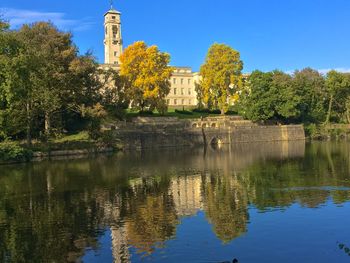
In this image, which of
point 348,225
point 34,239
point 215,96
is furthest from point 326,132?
point 34,239

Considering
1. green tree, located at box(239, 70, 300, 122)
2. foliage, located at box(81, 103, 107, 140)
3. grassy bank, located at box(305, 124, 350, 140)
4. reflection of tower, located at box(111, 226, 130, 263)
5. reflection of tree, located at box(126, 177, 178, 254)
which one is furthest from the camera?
grassy bank, located at box(305, 124, 350, 140)

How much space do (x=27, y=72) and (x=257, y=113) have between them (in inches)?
1756

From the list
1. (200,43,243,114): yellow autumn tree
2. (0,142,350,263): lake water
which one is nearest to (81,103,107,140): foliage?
(0,142,350,263): lake water

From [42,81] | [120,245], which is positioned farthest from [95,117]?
[120,245]

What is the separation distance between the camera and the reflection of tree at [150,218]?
16.3 metres

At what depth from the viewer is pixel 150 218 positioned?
64.7 ft

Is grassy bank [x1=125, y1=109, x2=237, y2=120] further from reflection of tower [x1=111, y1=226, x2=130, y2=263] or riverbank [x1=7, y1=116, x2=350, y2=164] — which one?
reflection of tower [x1=111, y1=226, x2=130, y2=263]

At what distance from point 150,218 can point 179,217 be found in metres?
1.28

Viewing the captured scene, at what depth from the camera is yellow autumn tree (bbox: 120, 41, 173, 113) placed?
73125mm

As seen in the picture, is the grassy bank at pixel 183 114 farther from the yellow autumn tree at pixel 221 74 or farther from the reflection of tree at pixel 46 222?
the reflection of tree at pixel 46 222

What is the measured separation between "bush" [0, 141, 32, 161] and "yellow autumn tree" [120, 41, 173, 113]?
26.0 metres

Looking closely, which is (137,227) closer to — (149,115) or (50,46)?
(50,46)

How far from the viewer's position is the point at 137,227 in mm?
18141

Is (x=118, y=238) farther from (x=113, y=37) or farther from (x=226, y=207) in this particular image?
(x=113, y=37)
